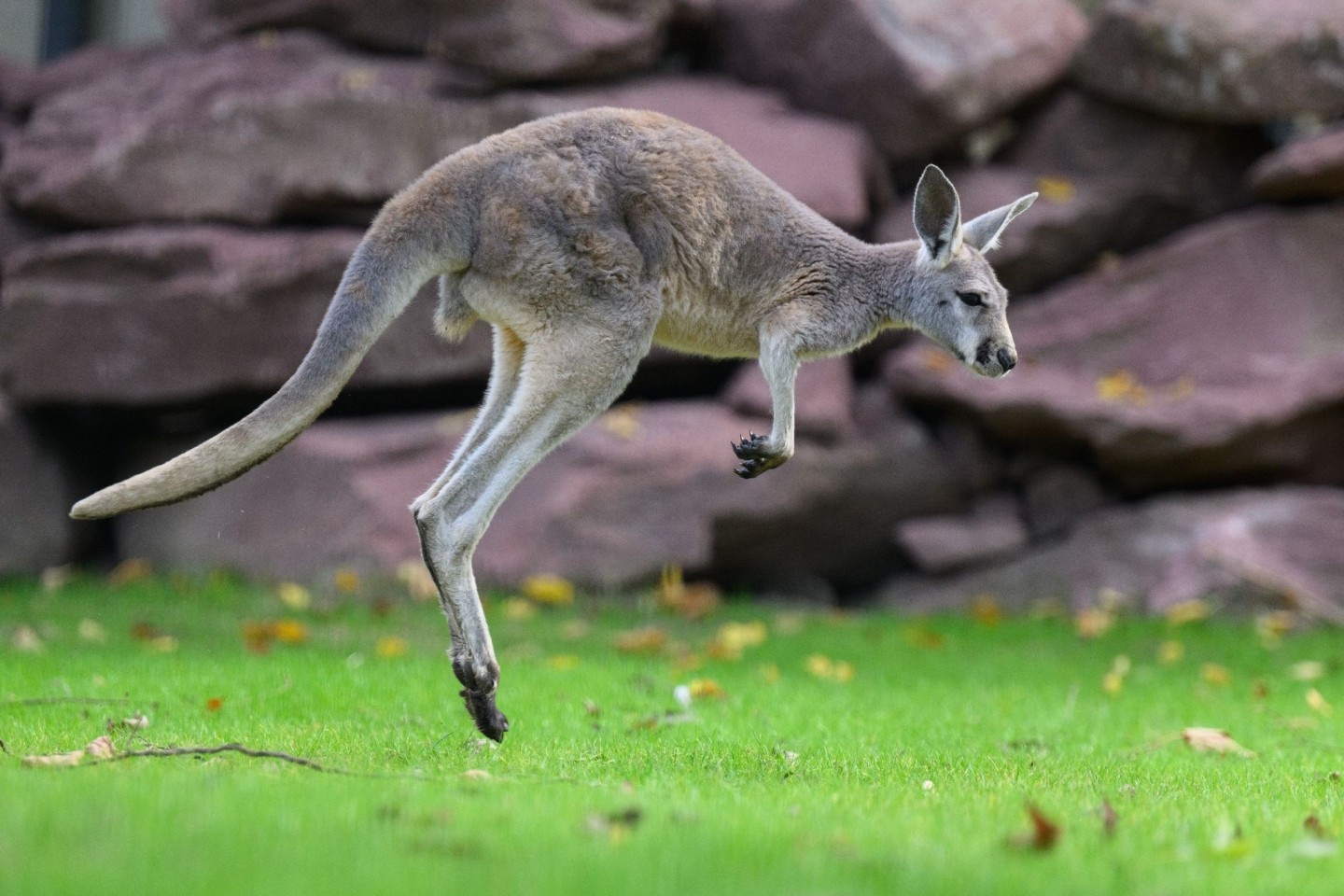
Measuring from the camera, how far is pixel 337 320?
14.6ft

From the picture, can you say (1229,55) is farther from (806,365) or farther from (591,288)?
(591,288)

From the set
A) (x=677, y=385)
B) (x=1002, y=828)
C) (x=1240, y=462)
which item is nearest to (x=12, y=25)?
(x=677, y=385)

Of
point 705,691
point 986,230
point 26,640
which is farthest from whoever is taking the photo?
point 26,640

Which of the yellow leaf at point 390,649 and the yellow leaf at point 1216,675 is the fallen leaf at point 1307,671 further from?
the yellow leaf at point 390,649

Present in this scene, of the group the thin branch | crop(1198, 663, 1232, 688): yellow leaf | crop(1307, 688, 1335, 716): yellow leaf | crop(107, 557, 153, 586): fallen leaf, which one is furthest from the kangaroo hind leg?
crop(107, 557, 153, 586): fallen leaf

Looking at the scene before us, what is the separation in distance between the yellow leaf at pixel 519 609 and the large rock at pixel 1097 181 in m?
3.47

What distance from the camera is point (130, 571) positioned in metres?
9.17

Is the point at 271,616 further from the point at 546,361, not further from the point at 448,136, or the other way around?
the point at 546,361

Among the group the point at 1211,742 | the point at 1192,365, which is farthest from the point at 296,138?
the point at 1211,742

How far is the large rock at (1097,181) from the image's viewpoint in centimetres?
980

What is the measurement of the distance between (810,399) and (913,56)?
233 centimetres

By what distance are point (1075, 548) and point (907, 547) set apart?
3.60ft

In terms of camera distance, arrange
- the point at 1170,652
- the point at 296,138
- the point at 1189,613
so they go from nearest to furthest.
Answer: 1. the point at 1170,652
2. the point at 1189,613
3. the point at 296,138

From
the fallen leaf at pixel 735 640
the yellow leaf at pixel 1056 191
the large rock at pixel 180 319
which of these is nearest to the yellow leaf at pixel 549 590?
the fallen leaf at pixel 735 640
